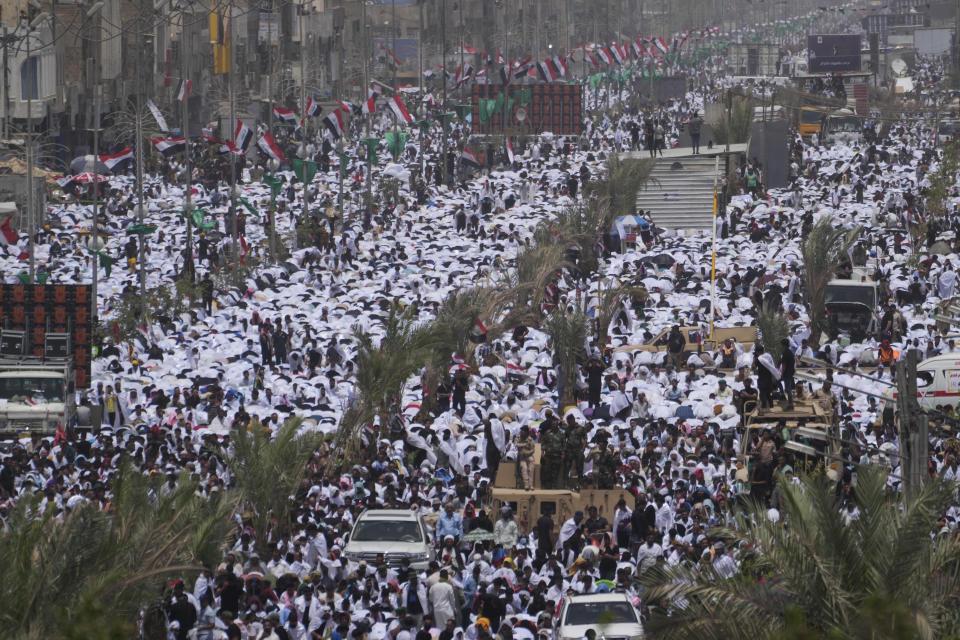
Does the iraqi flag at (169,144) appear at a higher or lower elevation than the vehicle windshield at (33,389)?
higher

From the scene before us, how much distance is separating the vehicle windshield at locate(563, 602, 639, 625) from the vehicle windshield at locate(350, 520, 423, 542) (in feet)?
12.0

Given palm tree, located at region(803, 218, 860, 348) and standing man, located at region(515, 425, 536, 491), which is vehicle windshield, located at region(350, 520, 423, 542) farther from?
palm tree, located at region(803, 218, 860, 348)

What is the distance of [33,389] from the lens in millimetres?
26516

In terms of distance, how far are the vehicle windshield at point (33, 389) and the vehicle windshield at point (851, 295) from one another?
13.7 metres

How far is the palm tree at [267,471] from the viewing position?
20.6 metres

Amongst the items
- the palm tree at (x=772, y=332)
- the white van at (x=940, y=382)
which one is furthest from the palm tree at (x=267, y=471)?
the white van at (x=940, y=382)

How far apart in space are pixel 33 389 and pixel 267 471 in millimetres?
7060

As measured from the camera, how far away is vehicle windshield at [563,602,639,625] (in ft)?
51.6

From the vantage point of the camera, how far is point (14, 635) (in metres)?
12.6

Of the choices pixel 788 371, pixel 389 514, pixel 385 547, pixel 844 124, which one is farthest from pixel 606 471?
pixel 844 124

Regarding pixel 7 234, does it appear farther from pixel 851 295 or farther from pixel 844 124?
pixel 844 124

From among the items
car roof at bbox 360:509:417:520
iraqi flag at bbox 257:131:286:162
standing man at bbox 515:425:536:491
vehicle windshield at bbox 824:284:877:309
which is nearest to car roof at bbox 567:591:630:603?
car roof at bbox 360:509:417:520

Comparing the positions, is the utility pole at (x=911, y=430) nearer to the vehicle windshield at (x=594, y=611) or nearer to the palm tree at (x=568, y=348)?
the vehicle windshield at (x=594, y=611)

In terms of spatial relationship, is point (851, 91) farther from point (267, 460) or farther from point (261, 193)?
point (267, 460)
